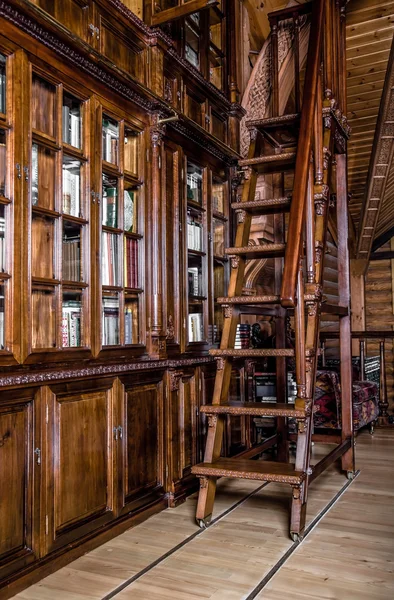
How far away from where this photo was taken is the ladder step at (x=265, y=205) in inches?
122

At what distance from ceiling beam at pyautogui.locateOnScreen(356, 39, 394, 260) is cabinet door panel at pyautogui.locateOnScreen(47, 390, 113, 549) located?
408cm

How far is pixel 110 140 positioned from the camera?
9.12 feet

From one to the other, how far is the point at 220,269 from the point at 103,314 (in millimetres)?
1423

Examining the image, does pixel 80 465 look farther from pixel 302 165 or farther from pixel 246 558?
pixel 302 165

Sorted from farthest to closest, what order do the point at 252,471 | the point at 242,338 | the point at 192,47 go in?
the point at 242,338
the point at 192,47
the point at 252,471

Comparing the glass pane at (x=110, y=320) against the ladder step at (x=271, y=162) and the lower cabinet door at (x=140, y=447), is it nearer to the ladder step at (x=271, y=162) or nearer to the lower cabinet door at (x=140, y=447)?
the lower cabinet door at (x=140, y=447)

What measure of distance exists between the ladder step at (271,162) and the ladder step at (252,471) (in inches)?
63.6

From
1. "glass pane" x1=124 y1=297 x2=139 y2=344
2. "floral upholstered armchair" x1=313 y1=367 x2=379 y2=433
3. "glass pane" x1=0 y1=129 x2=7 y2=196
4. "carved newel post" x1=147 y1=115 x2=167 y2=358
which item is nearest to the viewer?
"glass pane" x1=0 y1=129 x2=7 y2=196

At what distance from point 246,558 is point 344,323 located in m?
1.81

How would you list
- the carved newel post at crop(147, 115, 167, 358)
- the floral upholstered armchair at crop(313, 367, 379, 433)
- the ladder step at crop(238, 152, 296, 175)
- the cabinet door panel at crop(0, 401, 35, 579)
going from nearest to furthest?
the cabinet door panel at crop(0, 401, 35, 579), the carved newel post at crop(147, 115, 167, 358), the ladder step at crop(238, 152, 296, 175), the floral upholstered armchair at crop(313, 367, 379, 433)

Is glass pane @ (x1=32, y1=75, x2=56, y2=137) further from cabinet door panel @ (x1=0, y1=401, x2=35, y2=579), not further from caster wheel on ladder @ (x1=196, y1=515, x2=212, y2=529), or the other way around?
caster wheel on ladder @ (x1=196, y1=515, x2=212, y2=529)

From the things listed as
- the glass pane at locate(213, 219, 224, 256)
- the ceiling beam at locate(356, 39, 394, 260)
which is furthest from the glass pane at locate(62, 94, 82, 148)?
the ceiling beam at locate(356, 39, 394, 260)

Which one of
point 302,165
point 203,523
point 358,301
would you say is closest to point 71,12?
point 302,165

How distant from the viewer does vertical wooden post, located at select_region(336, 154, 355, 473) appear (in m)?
3.63
